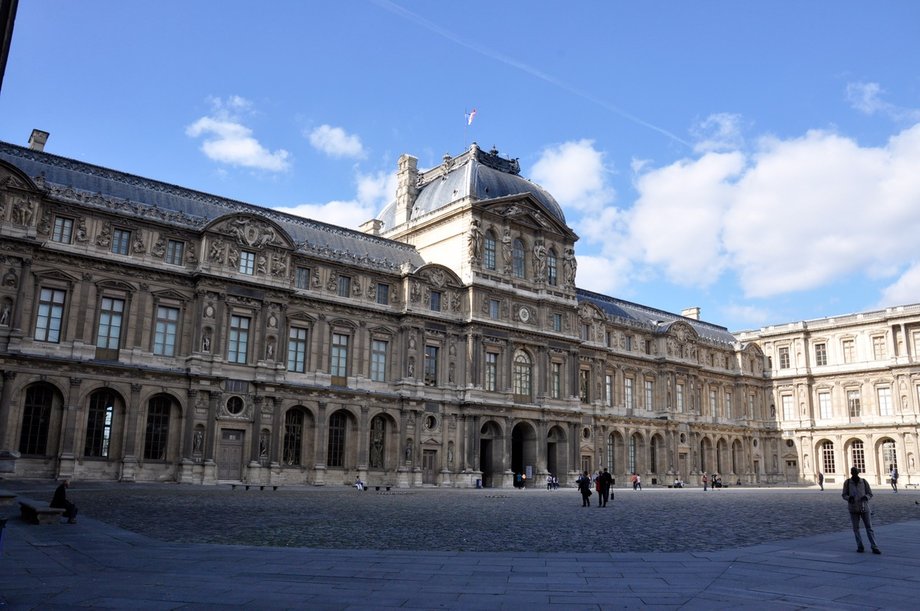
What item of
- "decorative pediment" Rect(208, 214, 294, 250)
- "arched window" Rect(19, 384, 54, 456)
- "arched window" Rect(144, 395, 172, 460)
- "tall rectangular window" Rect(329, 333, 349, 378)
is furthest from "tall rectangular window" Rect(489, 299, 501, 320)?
"arched window" Rect(19, 384, 54, 456)

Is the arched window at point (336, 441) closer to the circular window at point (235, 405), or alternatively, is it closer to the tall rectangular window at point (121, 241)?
the circular window at point (235, 405)

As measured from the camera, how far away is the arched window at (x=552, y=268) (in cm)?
5772

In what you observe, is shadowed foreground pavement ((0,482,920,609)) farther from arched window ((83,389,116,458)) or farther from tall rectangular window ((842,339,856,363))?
tall rectangular window ((842,339,856,363))

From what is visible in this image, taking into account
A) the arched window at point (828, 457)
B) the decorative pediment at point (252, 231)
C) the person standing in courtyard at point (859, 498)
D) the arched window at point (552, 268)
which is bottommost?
the person standing in courtyard at point (859, 498)

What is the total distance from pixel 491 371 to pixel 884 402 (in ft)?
145

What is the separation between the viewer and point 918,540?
58.1 feet

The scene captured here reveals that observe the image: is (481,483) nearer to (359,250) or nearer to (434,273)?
(434,273)

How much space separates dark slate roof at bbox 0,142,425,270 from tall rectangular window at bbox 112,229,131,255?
3.37 feet

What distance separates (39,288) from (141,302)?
4.73 metres

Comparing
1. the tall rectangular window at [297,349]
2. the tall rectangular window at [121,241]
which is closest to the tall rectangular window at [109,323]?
the tall rectangular window at [121,241]

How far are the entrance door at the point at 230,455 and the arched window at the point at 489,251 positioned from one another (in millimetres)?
21227

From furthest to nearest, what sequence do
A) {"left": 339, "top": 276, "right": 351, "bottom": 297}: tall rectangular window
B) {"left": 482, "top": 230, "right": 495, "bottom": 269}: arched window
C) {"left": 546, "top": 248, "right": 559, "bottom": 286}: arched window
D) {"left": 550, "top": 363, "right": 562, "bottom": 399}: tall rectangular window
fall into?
{"left": 546, "top": 248, "right": 559, "bottom": 286}: arched window, {"left": 550, "top": 363, "right": 562, "bottom": 399}: tall rectangular window, {"left": 482, "top": 230, "right": 495, "bottom": 269}: arched window, {"left": 339, "top": 276, "right": 351, "bottom": 297}: tall rectangular window

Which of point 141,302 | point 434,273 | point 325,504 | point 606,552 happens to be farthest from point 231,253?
point 606,552

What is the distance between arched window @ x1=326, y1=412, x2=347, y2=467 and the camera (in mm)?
45375
